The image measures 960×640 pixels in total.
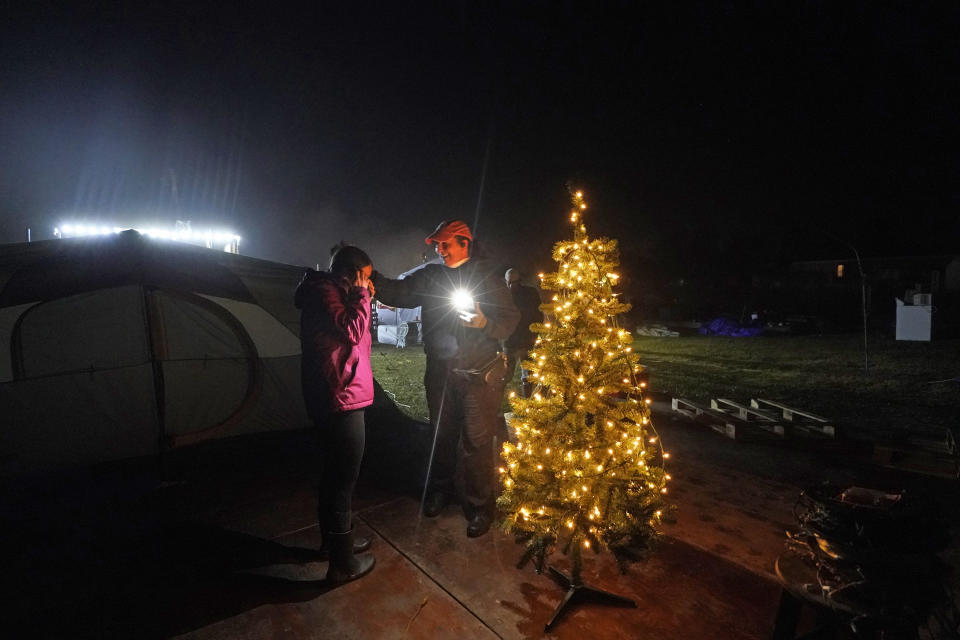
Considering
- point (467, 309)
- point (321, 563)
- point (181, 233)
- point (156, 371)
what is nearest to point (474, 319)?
point (467, 309)

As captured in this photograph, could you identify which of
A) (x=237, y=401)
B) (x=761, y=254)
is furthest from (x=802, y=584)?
(x=761, y=254)

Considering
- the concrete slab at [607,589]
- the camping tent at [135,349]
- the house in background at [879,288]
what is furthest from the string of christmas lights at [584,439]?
the house in background at [879,288]

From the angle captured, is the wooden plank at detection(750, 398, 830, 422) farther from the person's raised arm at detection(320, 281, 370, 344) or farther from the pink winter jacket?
the person's raised arm at detection(320, 281, 370, 344)

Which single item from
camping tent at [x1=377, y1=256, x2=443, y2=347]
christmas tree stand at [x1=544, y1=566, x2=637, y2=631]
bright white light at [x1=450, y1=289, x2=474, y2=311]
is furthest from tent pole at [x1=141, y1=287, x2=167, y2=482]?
camping tent at [x1=377, y1=256, x2=443, y2=347]

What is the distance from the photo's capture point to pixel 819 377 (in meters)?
10.4

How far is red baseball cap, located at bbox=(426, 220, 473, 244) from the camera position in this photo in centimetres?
369

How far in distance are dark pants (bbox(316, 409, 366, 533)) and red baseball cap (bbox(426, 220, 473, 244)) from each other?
1626 mm

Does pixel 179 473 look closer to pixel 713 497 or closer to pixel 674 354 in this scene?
pixel 713 497

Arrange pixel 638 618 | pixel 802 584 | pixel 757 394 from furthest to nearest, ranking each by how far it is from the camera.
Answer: pixel 757 394 < pixel 638 618 < pixel 802 584

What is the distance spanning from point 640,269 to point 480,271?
38971 mm

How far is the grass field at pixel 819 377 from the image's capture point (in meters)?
7.30

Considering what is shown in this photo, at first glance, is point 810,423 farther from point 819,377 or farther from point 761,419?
point 819,377

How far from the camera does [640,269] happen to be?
3959 centimetres

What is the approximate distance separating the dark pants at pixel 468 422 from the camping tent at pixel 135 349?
2.22 m
